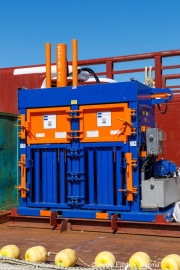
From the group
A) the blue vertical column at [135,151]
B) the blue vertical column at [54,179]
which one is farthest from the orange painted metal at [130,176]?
the blue vertical column at [54,179]

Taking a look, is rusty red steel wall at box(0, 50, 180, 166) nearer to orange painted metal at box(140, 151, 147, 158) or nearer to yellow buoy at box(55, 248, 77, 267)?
orange painted metal at box(140, 151, 147, 158)

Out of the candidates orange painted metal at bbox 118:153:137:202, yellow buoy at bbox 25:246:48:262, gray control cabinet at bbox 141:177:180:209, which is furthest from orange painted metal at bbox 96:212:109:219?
yellow buoy at bbox 25:246:48:262

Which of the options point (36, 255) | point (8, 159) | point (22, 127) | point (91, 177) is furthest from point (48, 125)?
point (36, 255)

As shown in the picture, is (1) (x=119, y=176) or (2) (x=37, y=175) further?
(2) (x=37, y=175)

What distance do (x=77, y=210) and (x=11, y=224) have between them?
1282mm

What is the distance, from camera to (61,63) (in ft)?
26.3

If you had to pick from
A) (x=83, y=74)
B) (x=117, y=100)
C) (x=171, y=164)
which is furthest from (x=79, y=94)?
(x=171, y=164)

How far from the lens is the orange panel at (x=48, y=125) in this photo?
752cm

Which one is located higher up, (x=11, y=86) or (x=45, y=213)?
(x=11, y=86)

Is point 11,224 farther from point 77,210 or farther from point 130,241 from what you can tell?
point 130,241

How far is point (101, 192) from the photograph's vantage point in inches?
286

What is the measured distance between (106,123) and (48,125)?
1097 millimetres

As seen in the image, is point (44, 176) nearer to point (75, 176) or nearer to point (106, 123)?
point (75, 176)

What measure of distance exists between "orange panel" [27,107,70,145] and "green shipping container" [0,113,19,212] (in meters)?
0.52
